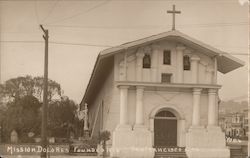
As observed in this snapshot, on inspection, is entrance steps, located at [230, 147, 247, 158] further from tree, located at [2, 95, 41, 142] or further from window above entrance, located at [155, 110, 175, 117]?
tree, located at [2, 95, 41, 142]

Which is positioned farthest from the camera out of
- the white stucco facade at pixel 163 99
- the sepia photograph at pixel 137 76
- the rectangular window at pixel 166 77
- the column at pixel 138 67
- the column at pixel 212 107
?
the rectangular window at pixel 166 77

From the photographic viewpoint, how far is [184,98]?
79.6 ft

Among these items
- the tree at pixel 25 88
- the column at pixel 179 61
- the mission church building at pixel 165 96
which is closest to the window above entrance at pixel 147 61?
the mission church building at pixel 165 96

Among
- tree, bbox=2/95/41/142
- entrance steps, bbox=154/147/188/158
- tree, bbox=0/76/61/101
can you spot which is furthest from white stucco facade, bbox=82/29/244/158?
tree, bbox=2/95/41/142

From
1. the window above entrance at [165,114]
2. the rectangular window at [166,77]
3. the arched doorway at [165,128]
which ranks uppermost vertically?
the rectangular window at [166,77]

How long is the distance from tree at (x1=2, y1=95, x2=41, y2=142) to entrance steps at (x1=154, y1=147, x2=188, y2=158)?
5.32m

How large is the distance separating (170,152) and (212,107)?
9.00 ft

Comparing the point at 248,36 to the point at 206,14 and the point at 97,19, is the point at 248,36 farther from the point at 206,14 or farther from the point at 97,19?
the point at 97,19

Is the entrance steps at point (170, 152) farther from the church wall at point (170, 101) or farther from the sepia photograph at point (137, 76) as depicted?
the church wall at point (170, 101)

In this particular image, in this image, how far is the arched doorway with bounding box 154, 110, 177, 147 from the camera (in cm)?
2438

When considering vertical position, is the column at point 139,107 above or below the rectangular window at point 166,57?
below

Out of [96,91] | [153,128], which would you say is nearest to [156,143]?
[153,128]

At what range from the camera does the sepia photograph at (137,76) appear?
2089cm

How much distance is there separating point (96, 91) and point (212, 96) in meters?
10.2
